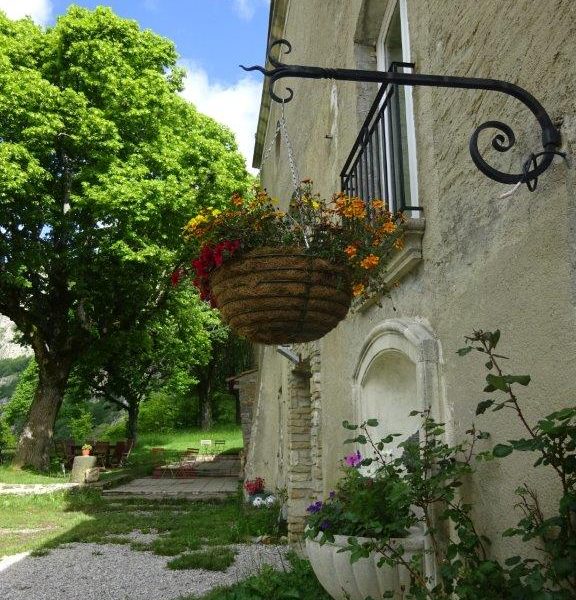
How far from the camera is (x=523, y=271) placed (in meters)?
2.36

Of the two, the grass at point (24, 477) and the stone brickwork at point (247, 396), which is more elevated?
the stone brickwork at point (247, 396)

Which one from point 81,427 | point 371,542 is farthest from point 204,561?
point 81,427

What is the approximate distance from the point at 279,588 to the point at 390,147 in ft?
10.3

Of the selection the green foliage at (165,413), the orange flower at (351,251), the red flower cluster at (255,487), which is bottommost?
the red flower cluster at (255,487)

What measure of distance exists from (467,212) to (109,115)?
13.3 meters

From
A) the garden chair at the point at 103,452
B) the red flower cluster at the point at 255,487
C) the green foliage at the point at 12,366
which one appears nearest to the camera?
the red flower cluster at the point at 255,487

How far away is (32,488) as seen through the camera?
1277 cm

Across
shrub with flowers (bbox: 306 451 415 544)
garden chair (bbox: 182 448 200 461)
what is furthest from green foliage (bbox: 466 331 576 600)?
garden chair (bbox: 182 448 200 461)

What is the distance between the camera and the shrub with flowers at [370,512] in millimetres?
2746

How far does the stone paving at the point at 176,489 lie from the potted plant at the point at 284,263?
31.6ft

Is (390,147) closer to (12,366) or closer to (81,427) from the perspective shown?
(81,427)

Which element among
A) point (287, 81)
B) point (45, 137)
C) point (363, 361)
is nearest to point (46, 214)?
point (45, 137)

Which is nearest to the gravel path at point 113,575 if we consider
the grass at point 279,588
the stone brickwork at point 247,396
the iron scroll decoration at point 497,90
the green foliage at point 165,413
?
the grass at point 279,588

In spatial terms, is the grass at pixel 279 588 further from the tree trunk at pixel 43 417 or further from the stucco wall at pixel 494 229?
the tree trunk at pixel 43 417
